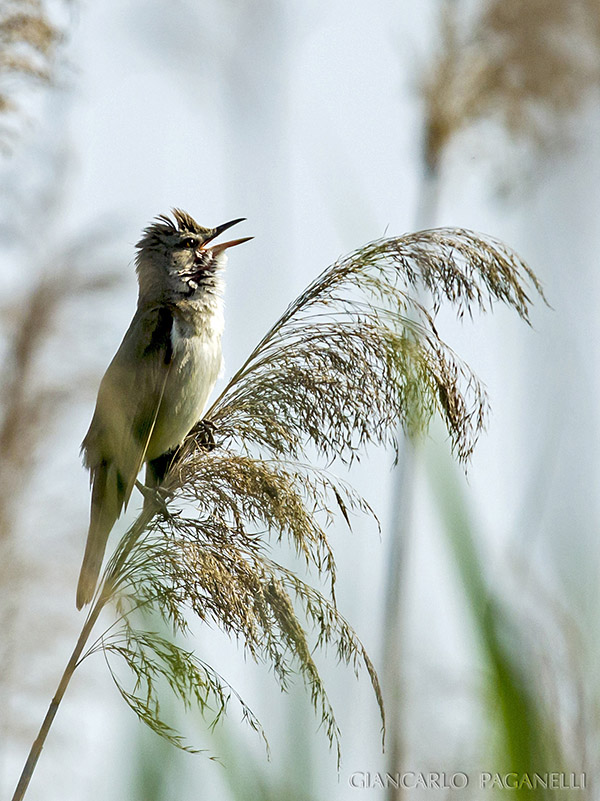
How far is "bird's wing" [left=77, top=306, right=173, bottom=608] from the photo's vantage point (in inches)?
134

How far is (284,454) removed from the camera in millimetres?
2408

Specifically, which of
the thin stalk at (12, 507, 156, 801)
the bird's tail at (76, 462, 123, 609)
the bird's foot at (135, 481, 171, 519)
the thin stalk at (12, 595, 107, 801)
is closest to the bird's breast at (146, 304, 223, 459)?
the bird's tail at (76, 462, 123, 609)

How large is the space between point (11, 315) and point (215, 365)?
0.85 meters

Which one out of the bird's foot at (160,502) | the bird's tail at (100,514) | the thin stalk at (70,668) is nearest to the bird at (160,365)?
the bird's tail at (100,514)

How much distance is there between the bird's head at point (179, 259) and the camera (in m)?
4.30

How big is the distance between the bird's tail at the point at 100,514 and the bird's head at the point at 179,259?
35.0 inches

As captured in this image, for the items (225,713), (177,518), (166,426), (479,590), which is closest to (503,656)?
(479,590)

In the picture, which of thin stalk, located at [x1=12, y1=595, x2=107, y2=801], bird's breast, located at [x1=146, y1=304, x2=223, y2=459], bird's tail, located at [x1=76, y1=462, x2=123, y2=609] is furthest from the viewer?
bird's breast, located at [x1=146, y1=304, x2=223, y2=459]

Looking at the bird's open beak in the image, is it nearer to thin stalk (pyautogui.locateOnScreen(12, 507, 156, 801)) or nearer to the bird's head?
the bird's head

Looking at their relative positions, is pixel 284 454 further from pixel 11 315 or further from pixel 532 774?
pixel 11 315

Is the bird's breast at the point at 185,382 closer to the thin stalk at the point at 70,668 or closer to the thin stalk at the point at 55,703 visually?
the thin stalk at the point at 70,668

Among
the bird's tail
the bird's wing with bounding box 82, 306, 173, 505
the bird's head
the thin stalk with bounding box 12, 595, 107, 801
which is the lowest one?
the thin stalk with bounding box 12, 595, 107, 801

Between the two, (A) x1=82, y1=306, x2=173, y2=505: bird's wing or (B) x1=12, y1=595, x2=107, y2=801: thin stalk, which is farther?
(A) x1=82, y1=306, x2=173, y2=505: bird's wing

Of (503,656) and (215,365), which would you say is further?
(215,365)
